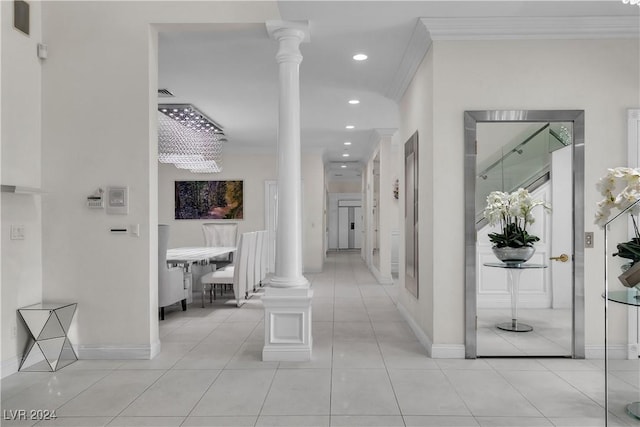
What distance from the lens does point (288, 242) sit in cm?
402

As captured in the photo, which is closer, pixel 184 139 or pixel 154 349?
pixel 154 349

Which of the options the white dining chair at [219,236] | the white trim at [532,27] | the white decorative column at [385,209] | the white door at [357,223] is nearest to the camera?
the white trim at [532,27]

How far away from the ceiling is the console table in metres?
2.58

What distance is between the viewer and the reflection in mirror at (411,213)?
4.78 meters

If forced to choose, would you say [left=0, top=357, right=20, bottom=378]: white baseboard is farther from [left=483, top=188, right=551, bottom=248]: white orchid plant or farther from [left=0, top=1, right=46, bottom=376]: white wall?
[left=483, top=188, right=551, bottom=248]: white orchid plant

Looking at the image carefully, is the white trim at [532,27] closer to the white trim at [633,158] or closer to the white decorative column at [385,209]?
the white trim at [633,158]

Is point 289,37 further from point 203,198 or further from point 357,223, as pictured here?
point 357,223

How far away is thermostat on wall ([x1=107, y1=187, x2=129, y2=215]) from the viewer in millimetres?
3908

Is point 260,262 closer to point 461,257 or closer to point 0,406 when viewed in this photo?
point 461,257

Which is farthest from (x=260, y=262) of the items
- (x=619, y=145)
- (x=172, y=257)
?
(x=619, y=145)

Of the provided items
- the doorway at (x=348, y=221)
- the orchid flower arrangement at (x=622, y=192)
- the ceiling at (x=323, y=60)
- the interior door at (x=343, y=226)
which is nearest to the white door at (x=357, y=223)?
the doorway at (x=348, y=221)

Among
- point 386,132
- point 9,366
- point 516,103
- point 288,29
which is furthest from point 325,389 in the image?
point 386,132

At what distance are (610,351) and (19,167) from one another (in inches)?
202

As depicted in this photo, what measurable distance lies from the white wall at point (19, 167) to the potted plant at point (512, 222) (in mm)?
3905
